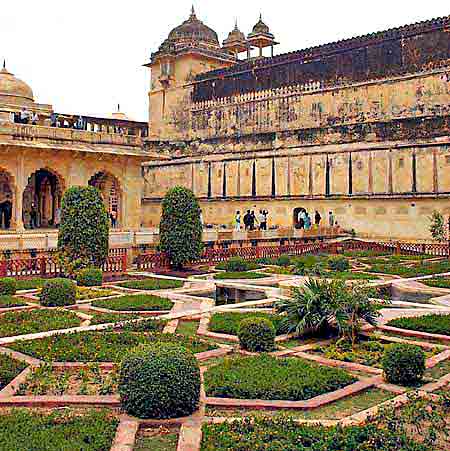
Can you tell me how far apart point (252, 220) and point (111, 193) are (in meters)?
6.66

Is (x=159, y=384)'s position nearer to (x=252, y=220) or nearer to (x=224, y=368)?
(x=224, y=368)

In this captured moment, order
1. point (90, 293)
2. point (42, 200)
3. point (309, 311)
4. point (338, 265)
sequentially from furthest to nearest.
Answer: point (42, 200) → point (338, 265) → point (90, 293) → point (309, 311)

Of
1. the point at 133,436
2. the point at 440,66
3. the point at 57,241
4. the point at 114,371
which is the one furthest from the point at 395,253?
the point at 133,436

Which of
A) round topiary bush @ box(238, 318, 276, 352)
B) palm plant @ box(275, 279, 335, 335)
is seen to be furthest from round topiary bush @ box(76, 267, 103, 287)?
round topiary bush @ box(238, 318, 276, 352)

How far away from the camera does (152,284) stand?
45.7 ft

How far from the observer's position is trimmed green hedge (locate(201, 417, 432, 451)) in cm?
470

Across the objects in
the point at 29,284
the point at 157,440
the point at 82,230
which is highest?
the point at 82,230

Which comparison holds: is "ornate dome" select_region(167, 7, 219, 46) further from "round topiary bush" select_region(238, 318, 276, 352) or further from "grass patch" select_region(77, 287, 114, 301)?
"round topiary bush" select_region(238, 318, 276, 352)

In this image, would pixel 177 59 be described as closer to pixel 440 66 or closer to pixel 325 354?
pixel 440 66

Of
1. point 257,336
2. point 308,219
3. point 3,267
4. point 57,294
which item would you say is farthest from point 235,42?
point 257,336

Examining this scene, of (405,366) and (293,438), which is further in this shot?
(405,366)

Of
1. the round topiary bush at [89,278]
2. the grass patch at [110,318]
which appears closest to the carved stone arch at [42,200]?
the round topiary bush at [89,278]

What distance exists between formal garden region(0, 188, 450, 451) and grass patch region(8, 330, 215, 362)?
25 mm

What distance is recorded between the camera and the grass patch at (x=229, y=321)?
8992mm
